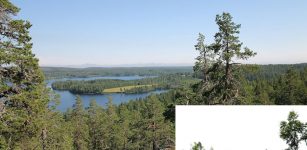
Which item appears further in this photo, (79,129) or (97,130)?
(97,130)

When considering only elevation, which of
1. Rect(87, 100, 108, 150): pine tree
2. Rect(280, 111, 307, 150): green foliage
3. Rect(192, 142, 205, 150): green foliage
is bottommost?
Rect(87, 100, 108, 150): pine tree

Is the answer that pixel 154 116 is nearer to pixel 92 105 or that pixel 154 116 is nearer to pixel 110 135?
pixel 110 135

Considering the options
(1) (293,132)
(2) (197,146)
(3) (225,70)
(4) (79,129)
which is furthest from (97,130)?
(1) (293,132)

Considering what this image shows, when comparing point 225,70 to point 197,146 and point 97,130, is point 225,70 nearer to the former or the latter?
point 197,146

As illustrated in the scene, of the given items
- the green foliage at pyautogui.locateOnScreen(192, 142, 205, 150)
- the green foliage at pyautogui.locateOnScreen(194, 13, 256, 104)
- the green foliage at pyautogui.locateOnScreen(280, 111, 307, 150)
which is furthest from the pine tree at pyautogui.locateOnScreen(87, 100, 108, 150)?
the green foliage at pyautogui.locateOnScreen(280, 111, 307, 150)

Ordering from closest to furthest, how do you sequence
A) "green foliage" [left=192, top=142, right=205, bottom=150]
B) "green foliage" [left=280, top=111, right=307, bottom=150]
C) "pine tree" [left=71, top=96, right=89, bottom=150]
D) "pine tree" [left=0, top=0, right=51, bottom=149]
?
"green foliage" [left=280, top=111, right=307, bottom=150]
"green foliage" [left=192, top=142, right=205, bottom=150]
"pine tree" [left=0, top=0, right=51, bottom=149]
"pine tree" [left=71, top=96, right=89, bottom=150]

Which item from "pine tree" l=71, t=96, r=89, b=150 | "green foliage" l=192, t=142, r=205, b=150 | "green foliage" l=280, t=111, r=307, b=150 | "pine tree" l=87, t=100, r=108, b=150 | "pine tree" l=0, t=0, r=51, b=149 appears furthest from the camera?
"pine tree" l=87, t=100, r=108, b=150

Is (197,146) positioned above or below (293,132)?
below

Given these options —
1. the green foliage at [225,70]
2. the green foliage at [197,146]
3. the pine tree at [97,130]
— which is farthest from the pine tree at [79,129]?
the green foliage at [197,146]

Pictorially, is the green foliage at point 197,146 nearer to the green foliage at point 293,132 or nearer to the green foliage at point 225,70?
the green foliage at point 293,132

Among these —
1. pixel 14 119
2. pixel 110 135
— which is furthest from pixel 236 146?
pixel 110 135

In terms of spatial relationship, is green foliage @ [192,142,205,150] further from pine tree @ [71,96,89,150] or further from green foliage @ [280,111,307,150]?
pine tree @ [71,96,89,150]
